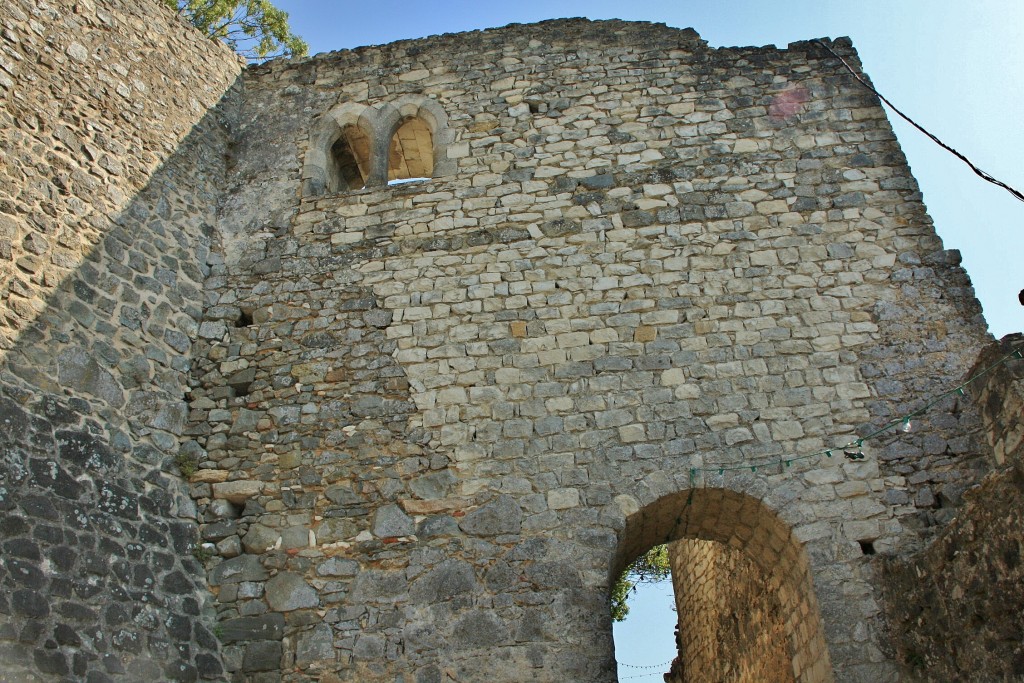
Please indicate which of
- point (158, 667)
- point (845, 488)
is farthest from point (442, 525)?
point (845, 488)

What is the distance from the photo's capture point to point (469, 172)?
7438 mm

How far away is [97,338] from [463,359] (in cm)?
251

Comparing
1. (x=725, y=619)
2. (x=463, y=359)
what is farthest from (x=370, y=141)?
(x=725, y=619)

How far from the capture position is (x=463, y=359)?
6.40 meters

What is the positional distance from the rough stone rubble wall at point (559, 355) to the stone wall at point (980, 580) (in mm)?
229

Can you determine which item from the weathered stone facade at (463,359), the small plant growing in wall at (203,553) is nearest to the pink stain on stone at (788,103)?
the weathered stone facade at (463,359)

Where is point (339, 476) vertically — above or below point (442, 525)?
above

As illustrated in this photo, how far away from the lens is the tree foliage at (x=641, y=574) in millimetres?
13008

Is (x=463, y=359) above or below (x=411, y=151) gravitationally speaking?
below

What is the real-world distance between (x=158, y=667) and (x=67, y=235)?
2.93 m

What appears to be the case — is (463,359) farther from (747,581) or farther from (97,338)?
(747,581)

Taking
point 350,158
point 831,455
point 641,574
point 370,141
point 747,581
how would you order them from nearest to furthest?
point 831,455 < point 747,581 < point 370,141 < point 350,158 < point 641,574

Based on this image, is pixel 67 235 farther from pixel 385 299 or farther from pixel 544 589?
pixel 544 589

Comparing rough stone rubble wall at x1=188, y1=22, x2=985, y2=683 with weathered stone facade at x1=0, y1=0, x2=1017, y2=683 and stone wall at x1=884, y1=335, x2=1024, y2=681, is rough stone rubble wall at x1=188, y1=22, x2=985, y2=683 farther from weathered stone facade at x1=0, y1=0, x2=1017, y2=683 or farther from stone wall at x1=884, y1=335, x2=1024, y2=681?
stone wall at x1=884, y1=335, x2=1024, y2=681
